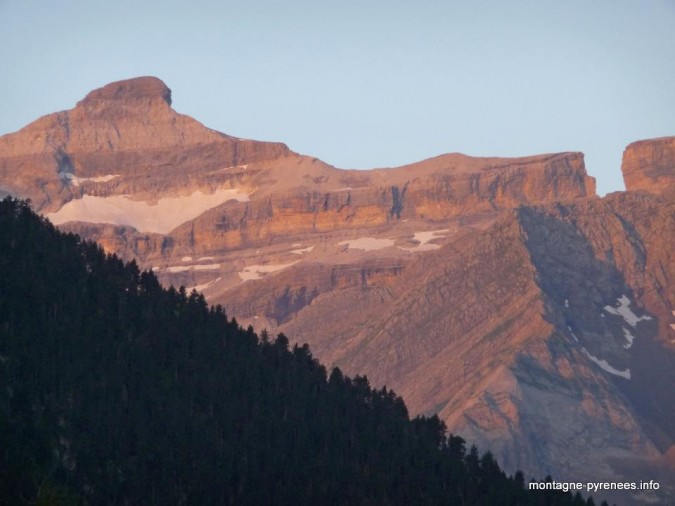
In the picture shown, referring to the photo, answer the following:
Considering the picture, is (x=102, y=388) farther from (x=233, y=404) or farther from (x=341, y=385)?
(x=341, y=385)

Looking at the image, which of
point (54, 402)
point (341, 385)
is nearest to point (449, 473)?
point (341, 385)

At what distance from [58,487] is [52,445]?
9.09 m

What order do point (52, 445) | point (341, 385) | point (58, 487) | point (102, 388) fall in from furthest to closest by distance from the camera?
point (341, 385) → point (102, 388) → point (52, 445) → point (58, 487)

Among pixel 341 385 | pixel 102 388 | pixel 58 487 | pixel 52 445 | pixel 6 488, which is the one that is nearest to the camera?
pixel 6 488

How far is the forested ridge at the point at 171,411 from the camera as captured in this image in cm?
13450

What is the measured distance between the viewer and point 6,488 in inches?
4417

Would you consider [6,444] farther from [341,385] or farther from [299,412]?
[341,385]

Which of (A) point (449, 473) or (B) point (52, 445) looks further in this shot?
(A) point (449, 473)

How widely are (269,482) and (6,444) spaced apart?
19.5 m

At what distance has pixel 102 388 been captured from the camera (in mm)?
142750

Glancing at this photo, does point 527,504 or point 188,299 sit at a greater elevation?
point 188,299

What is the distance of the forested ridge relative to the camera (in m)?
134

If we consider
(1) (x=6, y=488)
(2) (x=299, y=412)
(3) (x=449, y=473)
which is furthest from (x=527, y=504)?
(1) (x=6, y=488)

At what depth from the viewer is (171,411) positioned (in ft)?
474
